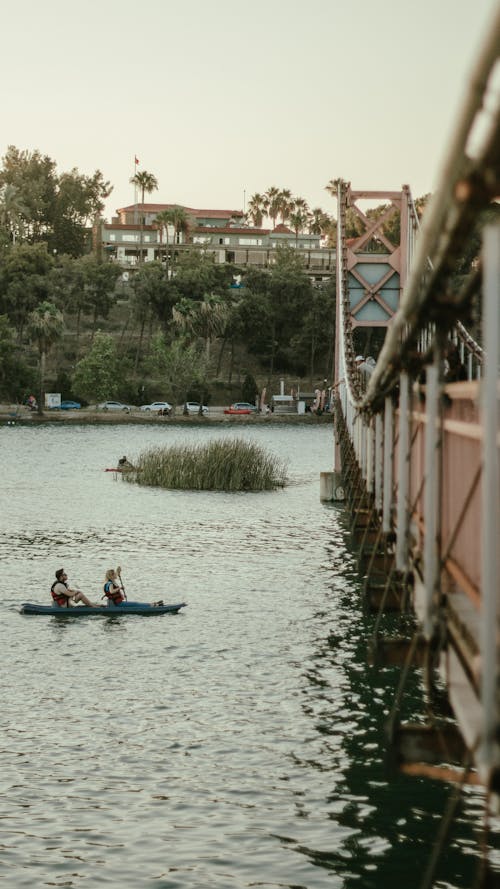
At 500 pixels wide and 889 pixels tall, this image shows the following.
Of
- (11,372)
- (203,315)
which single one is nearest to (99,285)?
(203,315)

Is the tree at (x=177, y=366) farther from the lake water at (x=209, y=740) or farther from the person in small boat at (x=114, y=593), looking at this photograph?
the person in small boat at (x=114, y=593)

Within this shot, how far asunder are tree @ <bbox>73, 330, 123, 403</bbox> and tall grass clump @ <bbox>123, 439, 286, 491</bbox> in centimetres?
6661

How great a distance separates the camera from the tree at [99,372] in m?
120

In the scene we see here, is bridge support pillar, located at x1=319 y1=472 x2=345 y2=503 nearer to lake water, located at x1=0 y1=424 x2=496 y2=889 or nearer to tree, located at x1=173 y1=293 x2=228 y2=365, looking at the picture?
lake water, located at x1=0 y1=424 x2=496 y2=889

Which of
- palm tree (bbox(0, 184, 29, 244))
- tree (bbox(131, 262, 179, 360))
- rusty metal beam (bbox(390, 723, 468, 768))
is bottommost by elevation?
rusty metal beam (bbox(390, 723, 468, 768))

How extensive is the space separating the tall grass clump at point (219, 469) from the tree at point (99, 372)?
66608 mm

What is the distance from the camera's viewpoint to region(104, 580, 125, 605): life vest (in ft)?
86.9

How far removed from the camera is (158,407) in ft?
409

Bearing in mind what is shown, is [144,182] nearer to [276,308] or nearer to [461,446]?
[276,308]

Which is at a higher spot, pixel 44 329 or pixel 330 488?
pixel 44 329

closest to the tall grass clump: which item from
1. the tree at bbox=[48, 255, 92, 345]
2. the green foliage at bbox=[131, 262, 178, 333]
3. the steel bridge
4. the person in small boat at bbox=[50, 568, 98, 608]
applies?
the person in small boat at bbox=[50, 568, 98, 608]

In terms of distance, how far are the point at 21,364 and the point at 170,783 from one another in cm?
10861

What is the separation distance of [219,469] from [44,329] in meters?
72.7

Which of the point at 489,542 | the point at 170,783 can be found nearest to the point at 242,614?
the point at 170,783
